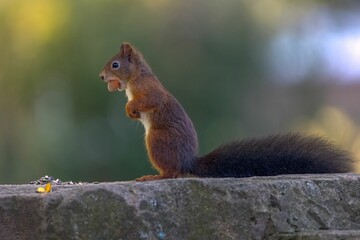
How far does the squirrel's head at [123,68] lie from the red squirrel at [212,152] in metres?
0.07

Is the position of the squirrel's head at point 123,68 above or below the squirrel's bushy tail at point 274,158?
above

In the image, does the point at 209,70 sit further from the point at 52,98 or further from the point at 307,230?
the point at 307,230

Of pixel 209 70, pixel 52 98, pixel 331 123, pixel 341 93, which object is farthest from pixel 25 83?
pixel 341 93

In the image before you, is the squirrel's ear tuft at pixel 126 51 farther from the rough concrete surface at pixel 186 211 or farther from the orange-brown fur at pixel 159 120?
the rough concrete surface at pixel 186 211

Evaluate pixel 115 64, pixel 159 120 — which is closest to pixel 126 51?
pixel 115 64

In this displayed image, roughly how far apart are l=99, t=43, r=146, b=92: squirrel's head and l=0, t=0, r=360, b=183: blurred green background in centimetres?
346

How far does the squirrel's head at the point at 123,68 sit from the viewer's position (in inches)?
89.0

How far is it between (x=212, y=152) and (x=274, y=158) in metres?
0.14

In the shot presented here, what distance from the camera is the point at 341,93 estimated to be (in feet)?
24.9

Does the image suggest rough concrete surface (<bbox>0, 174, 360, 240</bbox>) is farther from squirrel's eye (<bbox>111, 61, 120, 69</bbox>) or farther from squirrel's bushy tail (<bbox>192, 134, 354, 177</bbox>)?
squirrel's eye (<bbox>111, 61, 120, 69</bbox>)

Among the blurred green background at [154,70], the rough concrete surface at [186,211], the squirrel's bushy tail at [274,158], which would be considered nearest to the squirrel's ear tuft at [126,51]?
the squirrel's bushy tail at [274,158]

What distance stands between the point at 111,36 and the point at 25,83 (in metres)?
0.88

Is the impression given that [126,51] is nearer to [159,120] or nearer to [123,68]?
[123,68]

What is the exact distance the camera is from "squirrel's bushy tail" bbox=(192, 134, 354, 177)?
6.84 feet
